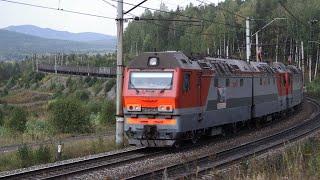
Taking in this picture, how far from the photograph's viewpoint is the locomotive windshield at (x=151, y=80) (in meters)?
18.8

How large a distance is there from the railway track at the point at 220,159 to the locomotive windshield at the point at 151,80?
110 inches

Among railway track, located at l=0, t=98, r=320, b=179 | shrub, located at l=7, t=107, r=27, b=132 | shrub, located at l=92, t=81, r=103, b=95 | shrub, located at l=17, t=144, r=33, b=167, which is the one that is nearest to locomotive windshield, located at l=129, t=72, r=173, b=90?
railway track, located at l=0, t=98, r=320, b=179

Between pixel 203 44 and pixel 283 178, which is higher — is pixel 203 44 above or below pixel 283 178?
above

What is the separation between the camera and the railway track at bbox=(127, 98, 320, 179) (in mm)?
13812

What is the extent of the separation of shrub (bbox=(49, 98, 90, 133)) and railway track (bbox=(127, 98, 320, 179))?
10.7 metres

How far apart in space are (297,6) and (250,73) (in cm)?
7661

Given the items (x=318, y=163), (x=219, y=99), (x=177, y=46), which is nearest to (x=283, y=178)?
(x=318, y=163)

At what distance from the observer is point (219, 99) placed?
2222 centimetres

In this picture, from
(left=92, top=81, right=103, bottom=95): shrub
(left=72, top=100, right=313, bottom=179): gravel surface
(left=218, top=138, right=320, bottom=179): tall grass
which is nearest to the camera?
(left=218, top=138, right=320, bottom=179): tall grass

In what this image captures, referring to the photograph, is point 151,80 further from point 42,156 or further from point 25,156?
point 25,156

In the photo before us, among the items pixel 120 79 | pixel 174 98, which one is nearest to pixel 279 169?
→ pixel 174 98

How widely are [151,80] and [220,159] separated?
12.0 ft

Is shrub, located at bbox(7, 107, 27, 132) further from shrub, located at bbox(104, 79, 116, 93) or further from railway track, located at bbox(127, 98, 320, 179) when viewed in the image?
shrub, located at bbox(104, 79, 116, 93)

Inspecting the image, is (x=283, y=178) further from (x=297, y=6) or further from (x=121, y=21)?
(x=297, y=6)
